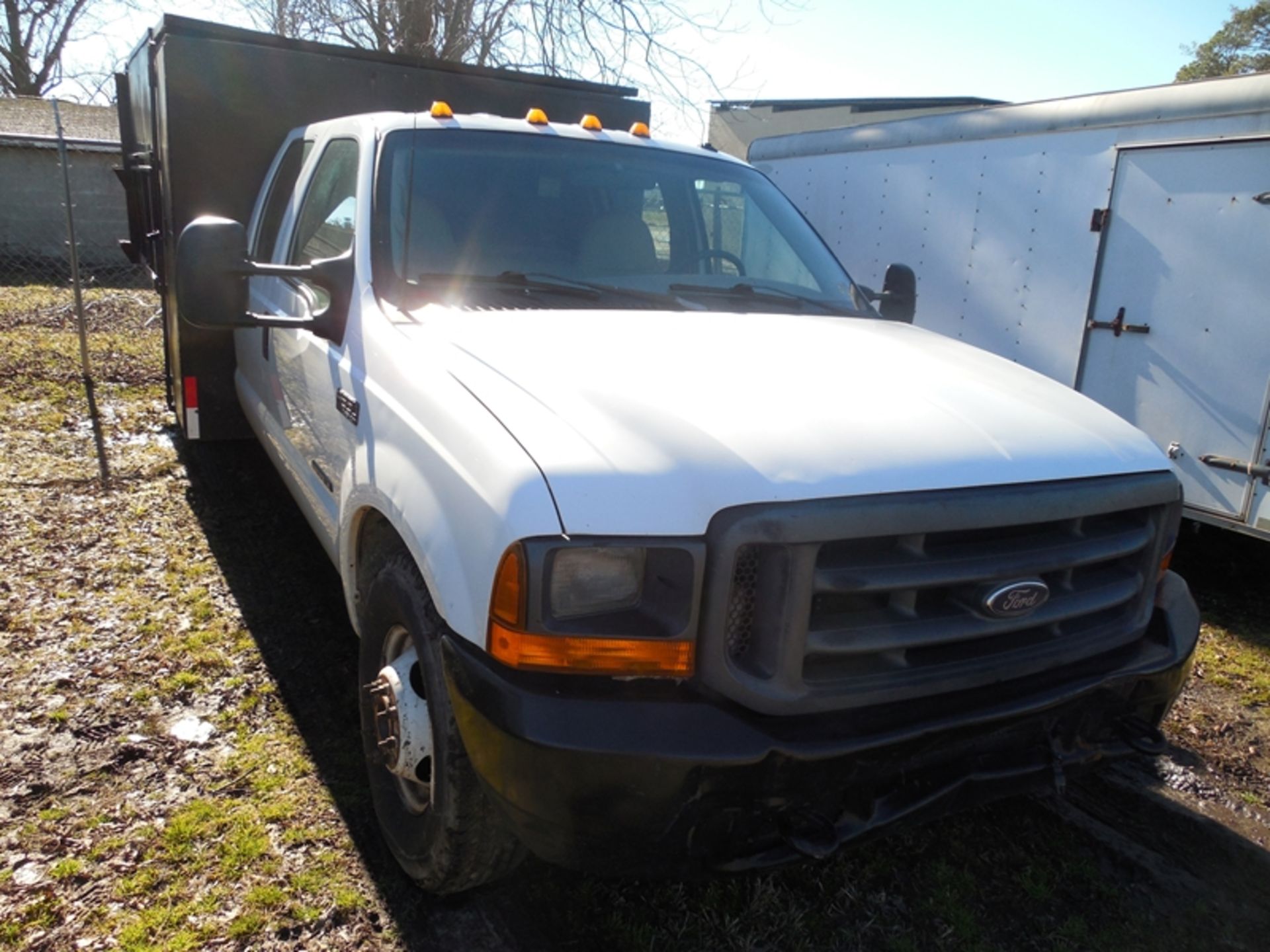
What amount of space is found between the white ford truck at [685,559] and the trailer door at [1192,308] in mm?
2776

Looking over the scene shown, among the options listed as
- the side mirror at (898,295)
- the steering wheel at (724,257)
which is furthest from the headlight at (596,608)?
the side mirror at (898,295)

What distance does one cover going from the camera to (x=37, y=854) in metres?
2.68

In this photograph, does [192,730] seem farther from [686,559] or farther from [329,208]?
[686,559]

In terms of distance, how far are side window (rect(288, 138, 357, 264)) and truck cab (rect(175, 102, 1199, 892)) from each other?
19 cm

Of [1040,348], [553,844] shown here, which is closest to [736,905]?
[553,844]

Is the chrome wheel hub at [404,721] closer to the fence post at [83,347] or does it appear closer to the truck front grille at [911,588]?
the truck front grille at [911,588]

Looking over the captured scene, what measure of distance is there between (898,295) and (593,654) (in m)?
2.65

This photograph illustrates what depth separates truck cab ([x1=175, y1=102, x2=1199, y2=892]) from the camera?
197 cm

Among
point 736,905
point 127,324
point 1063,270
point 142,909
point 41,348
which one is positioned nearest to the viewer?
point 142,909

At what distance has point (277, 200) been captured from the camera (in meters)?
4.54

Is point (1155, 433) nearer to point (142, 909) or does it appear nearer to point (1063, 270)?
point (1063, 270)

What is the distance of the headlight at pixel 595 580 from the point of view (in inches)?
77.5

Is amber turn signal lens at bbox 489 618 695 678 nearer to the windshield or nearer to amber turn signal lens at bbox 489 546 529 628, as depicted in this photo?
amber turn signal lens at bbox 489 546 529 628

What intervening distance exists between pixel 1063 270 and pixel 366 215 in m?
4.77
